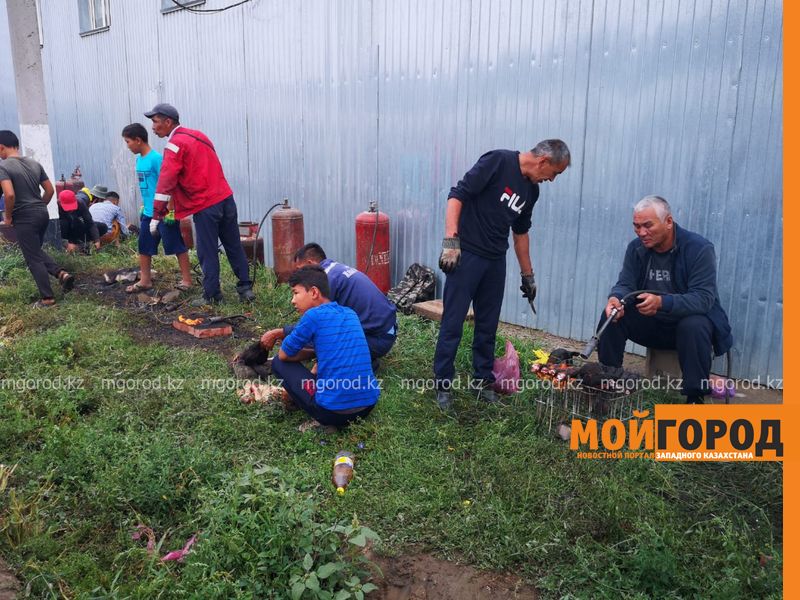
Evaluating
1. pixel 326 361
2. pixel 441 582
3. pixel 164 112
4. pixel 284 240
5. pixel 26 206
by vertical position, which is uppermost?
pixel 164 112

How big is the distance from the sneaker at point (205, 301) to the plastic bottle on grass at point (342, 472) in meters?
3.73

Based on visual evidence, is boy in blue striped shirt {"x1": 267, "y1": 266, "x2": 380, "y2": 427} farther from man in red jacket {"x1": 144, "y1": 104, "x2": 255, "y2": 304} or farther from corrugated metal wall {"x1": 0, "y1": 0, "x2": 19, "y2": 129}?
corrugated metal wall {"x1": 0, "y1": 0, "x2": 19, "y2": 129}

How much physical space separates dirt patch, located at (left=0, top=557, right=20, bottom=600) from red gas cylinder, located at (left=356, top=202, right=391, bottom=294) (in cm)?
493

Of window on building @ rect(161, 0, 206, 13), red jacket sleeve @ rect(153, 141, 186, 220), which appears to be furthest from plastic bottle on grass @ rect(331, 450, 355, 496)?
window on building @ rect(161, 0, 206, 13)

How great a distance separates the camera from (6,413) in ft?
14.4

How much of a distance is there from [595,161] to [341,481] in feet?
11.8

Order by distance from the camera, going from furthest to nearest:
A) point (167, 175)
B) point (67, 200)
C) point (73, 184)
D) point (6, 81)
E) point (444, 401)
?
point (6, 81), point (73, 184), point (67, 200), point (167, 175), point (444, 401)

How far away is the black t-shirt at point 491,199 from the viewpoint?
4.51 m

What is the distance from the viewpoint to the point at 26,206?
7098 millimetres

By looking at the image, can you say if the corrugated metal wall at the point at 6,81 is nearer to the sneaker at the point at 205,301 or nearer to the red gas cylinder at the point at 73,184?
the red gas cylinder at the point at 73,184

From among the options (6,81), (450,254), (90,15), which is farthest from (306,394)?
(6,81)

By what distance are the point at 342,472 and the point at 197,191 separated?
4192 mm

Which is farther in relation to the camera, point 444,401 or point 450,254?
point 444,401

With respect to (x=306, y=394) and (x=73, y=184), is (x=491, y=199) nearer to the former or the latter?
(x=306, y=394)
